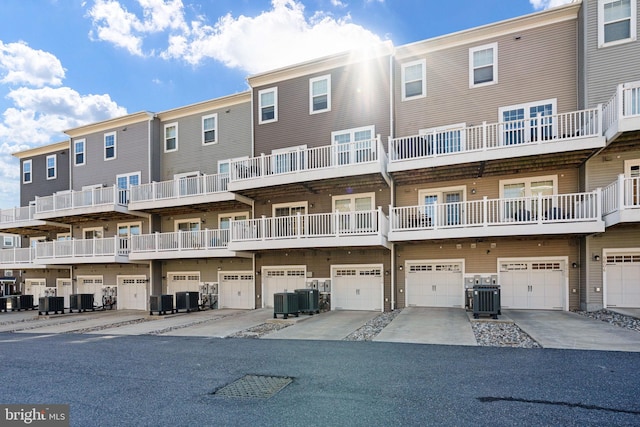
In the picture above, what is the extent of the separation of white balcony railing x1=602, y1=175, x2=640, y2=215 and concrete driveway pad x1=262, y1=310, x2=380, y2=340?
8769 millimetres

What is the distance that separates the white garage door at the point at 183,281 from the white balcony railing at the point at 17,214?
11.2 m

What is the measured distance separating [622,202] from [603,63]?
17.8 ft

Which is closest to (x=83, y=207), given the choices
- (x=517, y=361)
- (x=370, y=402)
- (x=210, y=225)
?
(x=210, y=225)

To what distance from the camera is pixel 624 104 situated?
11062 millimetres

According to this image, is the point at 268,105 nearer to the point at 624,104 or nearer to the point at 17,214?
the point at 624,104

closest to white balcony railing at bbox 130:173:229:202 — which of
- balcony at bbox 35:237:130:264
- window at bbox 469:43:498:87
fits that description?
balcony at bbox 35:237:130:264

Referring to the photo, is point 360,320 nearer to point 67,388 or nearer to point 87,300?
point 67,388

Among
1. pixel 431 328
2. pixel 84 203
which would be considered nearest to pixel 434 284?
pixel 431 328

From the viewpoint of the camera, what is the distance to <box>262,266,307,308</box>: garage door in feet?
57.2

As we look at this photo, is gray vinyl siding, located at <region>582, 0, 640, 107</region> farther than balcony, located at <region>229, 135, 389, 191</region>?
No

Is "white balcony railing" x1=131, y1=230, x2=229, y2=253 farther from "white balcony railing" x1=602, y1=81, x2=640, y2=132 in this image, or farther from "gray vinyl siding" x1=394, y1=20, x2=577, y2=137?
"white balcony railing" x1=602, y1=81, x2=640, y2=132

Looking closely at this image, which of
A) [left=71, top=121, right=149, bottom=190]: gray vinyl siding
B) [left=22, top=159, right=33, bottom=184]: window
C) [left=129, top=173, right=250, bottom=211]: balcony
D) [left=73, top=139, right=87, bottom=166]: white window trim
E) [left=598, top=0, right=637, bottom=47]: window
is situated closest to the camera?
[left=598, top=0, right=637, bottom=47]: window

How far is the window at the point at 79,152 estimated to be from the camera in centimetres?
2359

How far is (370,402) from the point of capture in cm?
550
